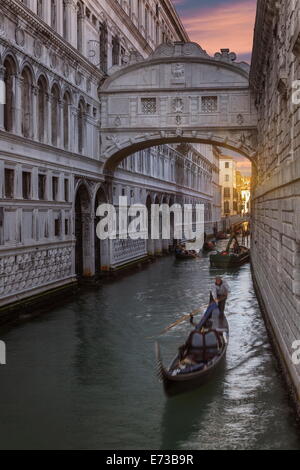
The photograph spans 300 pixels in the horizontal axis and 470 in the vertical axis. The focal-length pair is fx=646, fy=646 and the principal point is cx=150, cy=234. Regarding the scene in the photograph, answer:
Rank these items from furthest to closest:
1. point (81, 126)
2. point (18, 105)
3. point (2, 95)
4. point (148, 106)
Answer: point (148, 106) → point (81, 126) → point (18, 105) → point (2, 95)

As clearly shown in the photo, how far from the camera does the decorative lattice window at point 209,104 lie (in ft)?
78.5

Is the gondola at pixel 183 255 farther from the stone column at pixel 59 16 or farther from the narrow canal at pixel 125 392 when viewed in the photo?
the stone column at pixel 59 16

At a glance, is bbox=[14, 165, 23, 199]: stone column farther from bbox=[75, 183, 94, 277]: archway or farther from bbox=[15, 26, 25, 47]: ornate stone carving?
bbox=[75, 183, 94, 277]: archway

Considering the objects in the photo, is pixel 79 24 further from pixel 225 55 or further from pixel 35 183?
pixel 35 183

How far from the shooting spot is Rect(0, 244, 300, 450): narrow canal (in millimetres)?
8758

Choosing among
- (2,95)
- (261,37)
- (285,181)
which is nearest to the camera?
(285,181)

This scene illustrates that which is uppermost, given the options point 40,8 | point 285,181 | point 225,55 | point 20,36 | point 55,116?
point 40,8

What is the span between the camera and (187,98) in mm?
23953

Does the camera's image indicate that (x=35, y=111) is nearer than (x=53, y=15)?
Yes

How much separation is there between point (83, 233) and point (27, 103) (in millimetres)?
7169

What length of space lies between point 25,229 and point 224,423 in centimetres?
981

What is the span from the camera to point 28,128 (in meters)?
17.9

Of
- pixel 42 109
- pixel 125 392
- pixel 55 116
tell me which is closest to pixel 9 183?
pixel 42 109

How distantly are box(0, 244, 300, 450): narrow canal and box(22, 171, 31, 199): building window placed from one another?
339 centimetres
